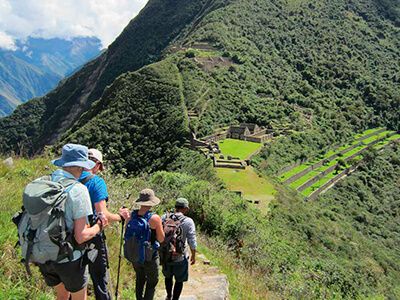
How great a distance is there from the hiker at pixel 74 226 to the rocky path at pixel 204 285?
70.0 inches

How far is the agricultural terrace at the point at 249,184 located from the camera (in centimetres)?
2112

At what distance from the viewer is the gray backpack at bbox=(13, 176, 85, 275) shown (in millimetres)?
2496

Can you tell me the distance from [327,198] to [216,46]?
3621 cm

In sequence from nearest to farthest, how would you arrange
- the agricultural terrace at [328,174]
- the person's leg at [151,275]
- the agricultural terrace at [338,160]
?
1. the person's leg at [151,275]
2. the agricultural terrace at [328,174]
3. the agricultural terrace at [338,160]

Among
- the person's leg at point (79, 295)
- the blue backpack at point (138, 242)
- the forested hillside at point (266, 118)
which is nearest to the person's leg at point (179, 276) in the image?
the blue backpack at point (138, 242)

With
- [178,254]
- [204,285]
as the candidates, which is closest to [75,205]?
[178,254]

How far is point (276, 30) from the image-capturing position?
2933 inches

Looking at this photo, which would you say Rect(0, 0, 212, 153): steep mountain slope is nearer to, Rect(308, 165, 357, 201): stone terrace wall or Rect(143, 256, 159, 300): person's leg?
Rect(308, 165, 357, 201): stone terrace wall

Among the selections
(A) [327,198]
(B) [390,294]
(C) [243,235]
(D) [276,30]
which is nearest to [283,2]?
(D) [276,30]

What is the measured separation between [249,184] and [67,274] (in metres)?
21.0

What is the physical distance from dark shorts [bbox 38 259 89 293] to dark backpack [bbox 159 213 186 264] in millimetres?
1255

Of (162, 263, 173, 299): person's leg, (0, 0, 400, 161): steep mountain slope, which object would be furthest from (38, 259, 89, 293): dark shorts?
(0, 0, 400, 161): steep mountain slope

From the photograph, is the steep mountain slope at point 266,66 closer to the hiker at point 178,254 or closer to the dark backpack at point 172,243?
the hiker at point 178,254

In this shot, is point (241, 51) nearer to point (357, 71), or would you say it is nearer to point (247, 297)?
point (357, 71)
